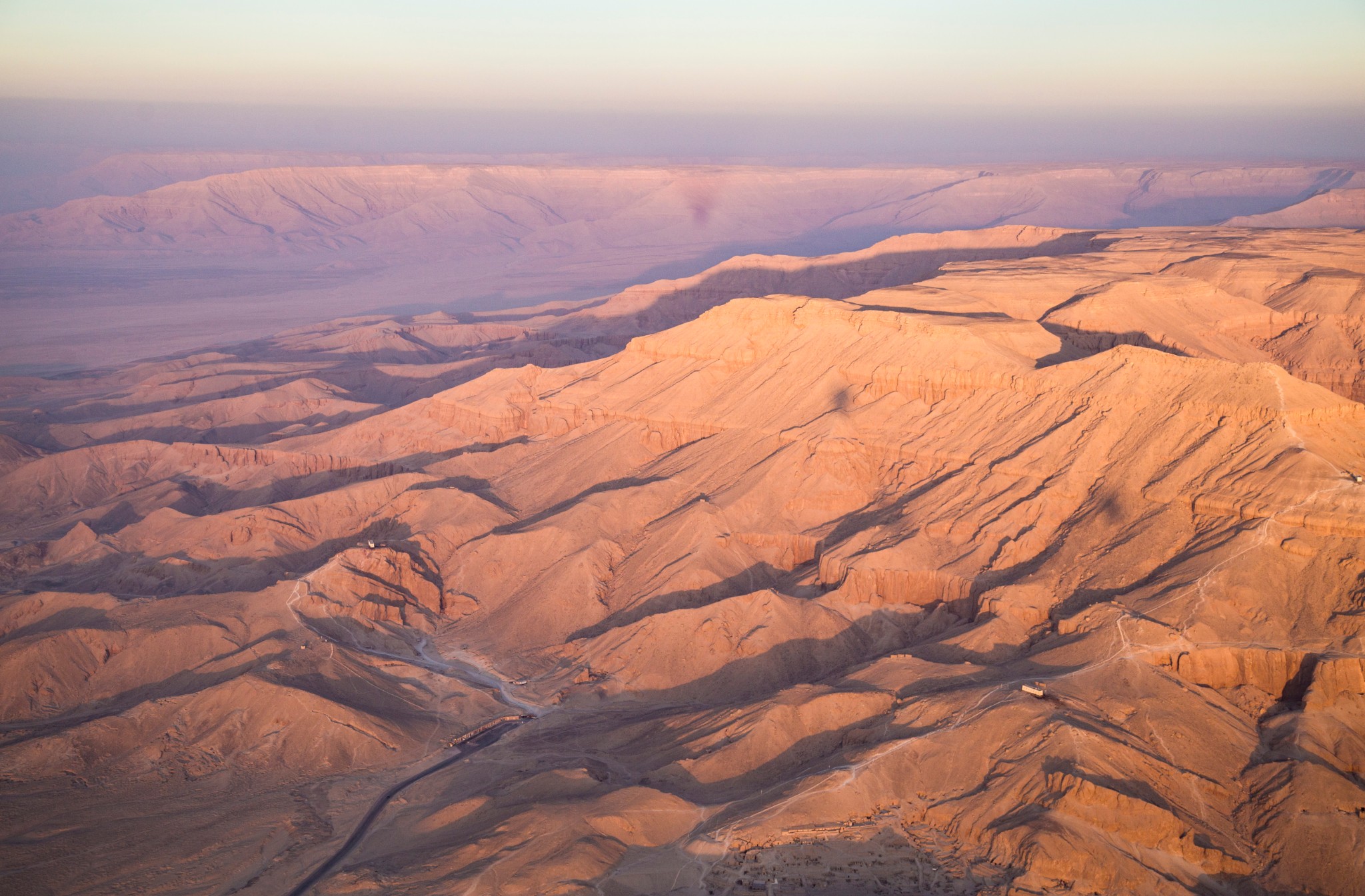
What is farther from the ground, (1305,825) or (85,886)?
(1305,825)

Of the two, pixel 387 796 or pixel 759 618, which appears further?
pixel 759 618

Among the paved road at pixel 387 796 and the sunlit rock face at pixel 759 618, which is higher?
the sunlit rock face at pixel 759 618

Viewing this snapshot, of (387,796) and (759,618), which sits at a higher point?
(759,618)

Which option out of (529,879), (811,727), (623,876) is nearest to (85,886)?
(529,879)

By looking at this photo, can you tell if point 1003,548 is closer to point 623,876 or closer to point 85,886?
point 623,876

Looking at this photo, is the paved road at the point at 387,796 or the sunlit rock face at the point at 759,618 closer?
the sunlit rock face at the point at 759,618
